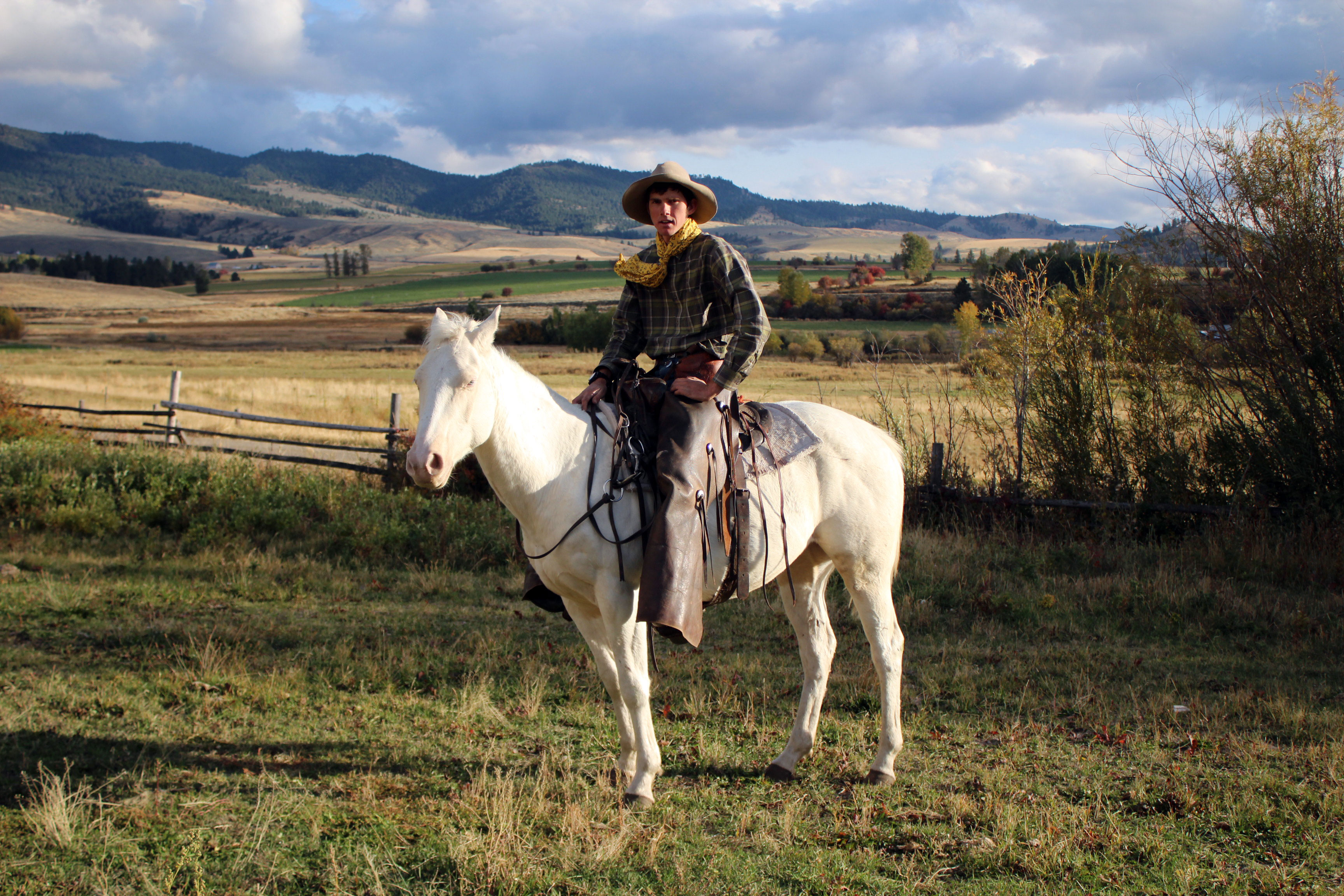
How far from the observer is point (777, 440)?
4648mm

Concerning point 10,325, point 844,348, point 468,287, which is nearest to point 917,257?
point 844,348

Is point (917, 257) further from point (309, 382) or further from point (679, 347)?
point (679, 347)

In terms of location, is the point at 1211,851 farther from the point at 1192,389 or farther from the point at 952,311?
the point at 952,311

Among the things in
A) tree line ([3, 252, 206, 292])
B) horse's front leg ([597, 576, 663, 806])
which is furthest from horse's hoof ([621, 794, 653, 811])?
tree line ([3, 252, 206, 292])

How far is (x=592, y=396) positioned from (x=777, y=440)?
3.57ft

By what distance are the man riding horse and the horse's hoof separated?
3.03ft

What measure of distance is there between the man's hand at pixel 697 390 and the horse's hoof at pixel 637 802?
6.73 ft

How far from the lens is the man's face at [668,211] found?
14.3 feet

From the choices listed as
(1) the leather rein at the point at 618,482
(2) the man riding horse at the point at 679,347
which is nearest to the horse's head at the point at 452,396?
(1) the leather rein at the point at 618,482

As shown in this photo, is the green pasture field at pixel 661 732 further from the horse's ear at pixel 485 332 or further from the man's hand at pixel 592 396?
the horse's ear at pixel 485 332

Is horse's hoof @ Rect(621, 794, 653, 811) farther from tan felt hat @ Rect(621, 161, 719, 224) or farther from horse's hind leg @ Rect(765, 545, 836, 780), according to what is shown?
tan felt hat @ Rect(621, 161, 719, 224)

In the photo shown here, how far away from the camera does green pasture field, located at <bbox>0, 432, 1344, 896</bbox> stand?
3.69 m

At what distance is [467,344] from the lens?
3.53 meters

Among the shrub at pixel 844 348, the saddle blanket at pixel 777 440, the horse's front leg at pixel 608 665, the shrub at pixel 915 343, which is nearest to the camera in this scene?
the horse's front leg at pixel 608 665
